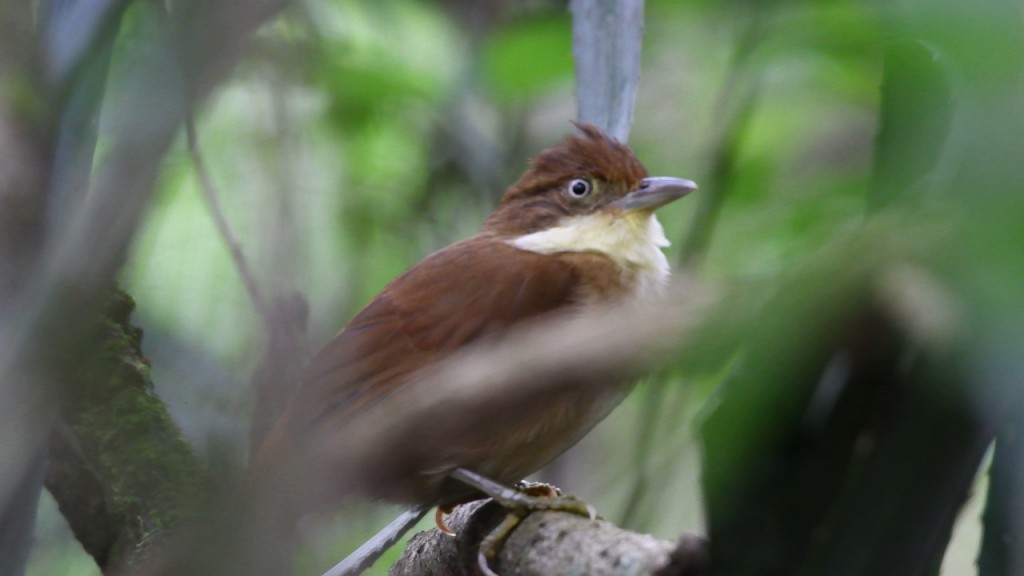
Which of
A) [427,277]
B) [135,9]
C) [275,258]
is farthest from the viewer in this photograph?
[427,277]

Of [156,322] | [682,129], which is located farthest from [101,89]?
[682,129]

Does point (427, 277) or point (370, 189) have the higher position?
point (370, 189)

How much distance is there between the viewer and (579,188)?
3.26m

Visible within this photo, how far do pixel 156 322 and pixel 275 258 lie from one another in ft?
3.66

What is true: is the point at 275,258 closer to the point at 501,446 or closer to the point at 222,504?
the point at 222,504

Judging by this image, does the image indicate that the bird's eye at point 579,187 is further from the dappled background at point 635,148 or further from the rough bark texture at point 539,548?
the rough bark texture at point 539,548

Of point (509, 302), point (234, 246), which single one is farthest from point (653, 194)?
point (234, 246)

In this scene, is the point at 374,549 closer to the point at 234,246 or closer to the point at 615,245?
the point at 234,246

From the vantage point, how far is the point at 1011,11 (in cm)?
57

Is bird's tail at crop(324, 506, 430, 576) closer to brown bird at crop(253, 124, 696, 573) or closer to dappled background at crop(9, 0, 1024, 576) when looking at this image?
brown bird at crop(253, 124, 696, 573)

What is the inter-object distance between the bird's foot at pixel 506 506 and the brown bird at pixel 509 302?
22 mm

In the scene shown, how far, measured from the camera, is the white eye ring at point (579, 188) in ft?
10.6

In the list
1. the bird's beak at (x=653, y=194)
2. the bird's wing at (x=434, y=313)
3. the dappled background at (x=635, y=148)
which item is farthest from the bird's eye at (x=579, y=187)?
the bird's wing at (x=434, y=313)

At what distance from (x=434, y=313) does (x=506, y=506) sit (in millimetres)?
504
